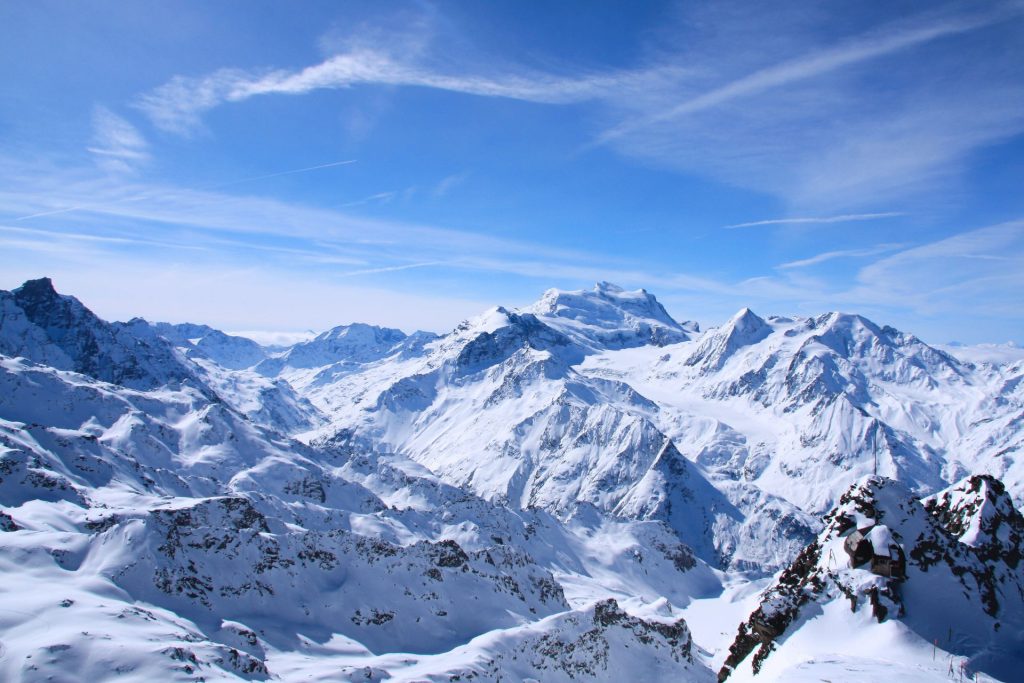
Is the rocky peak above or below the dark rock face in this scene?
above

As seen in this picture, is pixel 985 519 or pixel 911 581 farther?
pixel 985 519

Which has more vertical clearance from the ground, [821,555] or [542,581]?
[821,555]

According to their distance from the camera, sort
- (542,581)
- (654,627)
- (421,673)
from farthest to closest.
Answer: (542,581)
(654,627)
(421,673)

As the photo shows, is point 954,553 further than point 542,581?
No

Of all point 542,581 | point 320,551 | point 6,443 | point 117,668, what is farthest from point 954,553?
point 6,443

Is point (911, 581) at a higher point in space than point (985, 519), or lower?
lower

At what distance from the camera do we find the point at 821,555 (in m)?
49.1

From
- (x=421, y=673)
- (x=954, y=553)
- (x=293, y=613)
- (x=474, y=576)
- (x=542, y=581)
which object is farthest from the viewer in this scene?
(x=542, y=581)

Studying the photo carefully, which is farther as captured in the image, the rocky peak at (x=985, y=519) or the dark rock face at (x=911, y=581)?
the rocky peak at (x=985, y=519)

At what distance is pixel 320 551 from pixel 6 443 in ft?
316

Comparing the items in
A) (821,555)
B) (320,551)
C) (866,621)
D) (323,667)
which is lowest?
(323,667)

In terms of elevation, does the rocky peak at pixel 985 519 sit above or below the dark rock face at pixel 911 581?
above

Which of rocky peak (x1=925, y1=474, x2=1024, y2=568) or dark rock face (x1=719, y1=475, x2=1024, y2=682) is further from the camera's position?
rocky peak (x1=925, y1=474, x2=1024, y2=568)

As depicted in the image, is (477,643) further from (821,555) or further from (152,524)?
(821,555)
